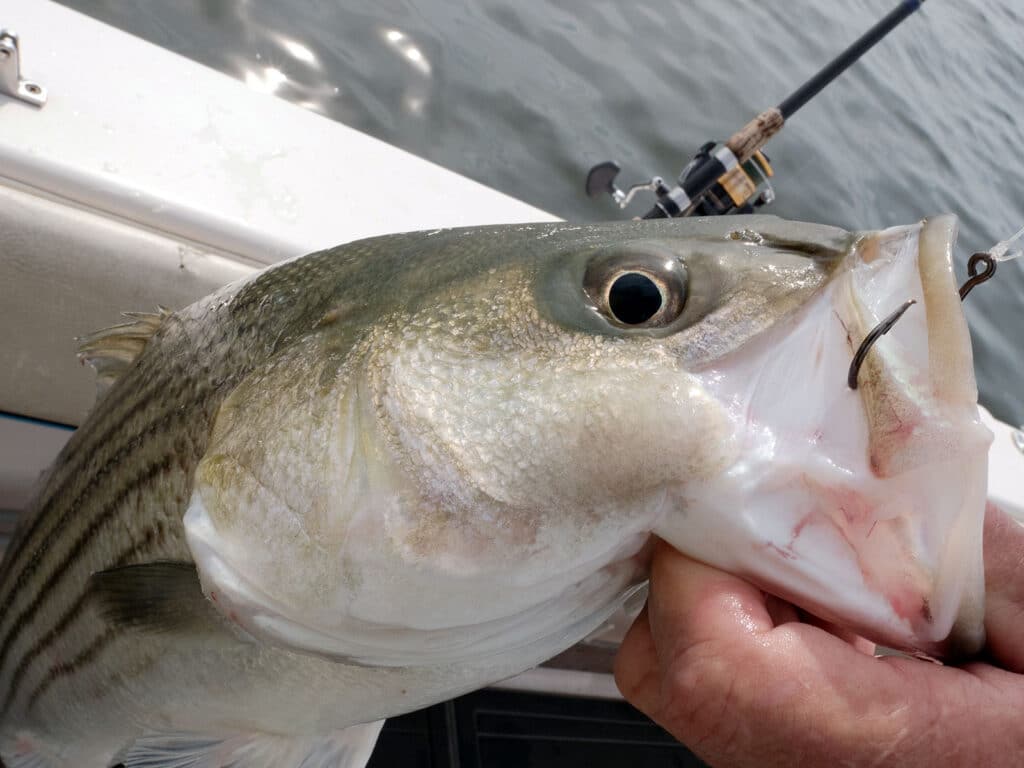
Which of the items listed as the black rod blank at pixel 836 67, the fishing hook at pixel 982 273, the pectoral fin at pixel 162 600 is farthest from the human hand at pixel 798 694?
the black rod blank at pixel 836 67

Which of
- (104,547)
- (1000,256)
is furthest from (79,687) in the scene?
(1000,256)

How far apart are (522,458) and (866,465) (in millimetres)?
358

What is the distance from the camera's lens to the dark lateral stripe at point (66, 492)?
4.21 feet

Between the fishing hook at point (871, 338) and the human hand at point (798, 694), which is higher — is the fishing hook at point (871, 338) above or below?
above

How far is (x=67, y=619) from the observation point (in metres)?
1.33

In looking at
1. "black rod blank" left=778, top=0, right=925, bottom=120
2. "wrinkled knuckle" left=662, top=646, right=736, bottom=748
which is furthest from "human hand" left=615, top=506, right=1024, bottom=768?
"black rod blank" left=778, top=0, right=925, bottom=120

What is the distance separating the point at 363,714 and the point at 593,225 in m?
0.81

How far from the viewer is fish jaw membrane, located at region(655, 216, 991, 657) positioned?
2.60 feet

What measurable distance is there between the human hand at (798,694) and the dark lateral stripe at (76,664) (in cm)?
91

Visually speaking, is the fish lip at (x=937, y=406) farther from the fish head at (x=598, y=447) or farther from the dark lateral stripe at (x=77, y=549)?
the dark lateral stripe at (x=77, y=549)

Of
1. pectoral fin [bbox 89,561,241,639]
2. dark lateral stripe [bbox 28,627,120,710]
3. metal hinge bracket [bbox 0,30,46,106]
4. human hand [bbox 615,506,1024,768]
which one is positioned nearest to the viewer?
human hand [bbox 615,506,1024,768]

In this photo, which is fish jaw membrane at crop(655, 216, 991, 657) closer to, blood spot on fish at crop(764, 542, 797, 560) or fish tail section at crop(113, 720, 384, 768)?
blood spot on fish at crop(764, 542, 797, 560)

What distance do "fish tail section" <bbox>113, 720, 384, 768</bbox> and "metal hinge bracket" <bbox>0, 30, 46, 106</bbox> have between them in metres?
1.35

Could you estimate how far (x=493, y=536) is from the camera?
2.91ft
